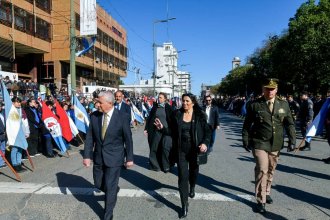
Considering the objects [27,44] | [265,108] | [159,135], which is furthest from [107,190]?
[27,44]

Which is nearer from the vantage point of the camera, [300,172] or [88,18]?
[300,172]

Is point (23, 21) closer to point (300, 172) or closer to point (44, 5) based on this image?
point (44, 5)

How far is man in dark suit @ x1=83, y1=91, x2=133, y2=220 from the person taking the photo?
487cm

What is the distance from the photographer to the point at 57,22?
39.4 m

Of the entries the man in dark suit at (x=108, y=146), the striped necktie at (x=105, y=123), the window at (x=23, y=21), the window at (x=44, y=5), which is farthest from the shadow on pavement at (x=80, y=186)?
the window at (x=44, y=5)

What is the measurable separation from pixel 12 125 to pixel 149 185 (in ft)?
11.1

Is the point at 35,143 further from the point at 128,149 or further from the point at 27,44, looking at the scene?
the point at 27,44

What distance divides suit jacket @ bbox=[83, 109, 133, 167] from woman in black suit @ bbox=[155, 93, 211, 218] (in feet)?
2.50

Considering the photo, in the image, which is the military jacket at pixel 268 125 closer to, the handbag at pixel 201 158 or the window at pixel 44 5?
the handbag at pixel 201 158

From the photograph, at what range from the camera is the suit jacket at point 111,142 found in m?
4.90

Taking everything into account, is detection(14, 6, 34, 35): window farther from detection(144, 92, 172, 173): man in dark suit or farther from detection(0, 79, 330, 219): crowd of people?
detection(0, 79, 330, 219): crowd of people

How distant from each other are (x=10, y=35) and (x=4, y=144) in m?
23.9

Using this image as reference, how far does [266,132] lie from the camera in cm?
540

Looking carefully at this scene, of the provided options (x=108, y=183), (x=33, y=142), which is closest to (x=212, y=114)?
(x=33, y=142)
